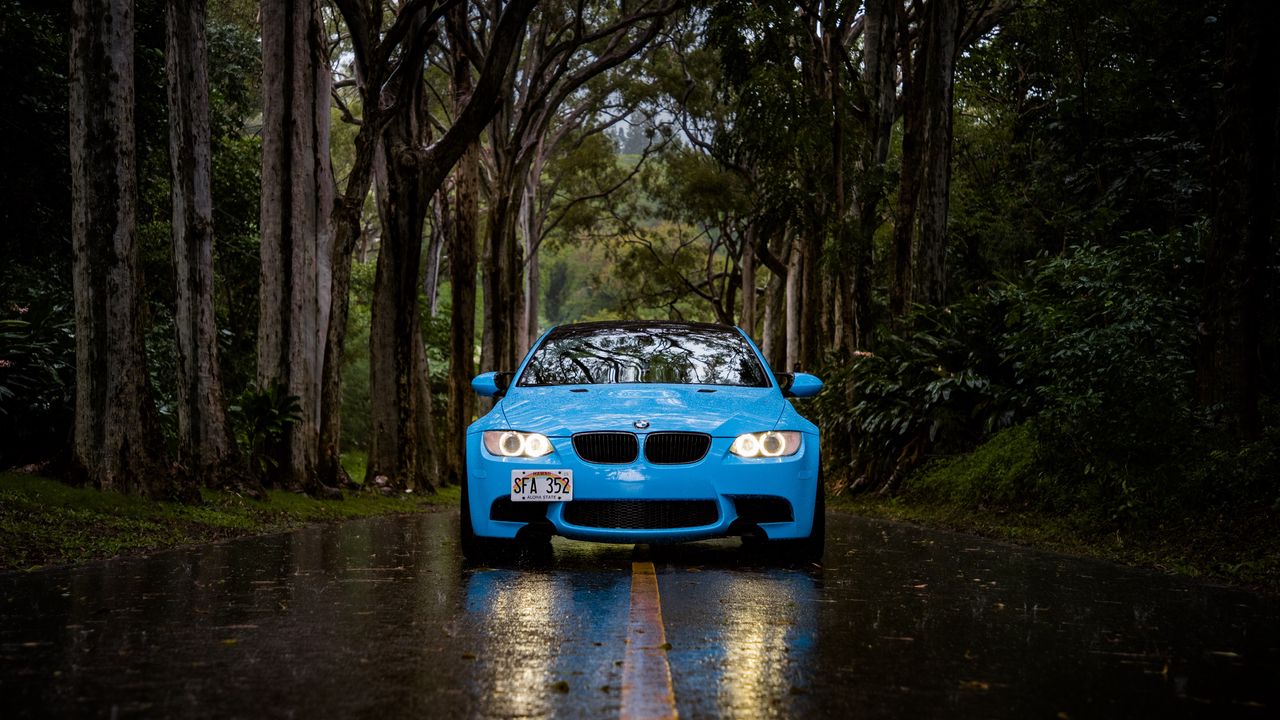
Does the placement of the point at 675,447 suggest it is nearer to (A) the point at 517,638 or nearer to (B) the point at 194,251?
Result: (A) the point at 517,638

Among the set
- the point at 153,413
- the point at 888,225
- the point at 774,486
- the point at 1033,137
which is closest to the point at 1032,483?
the point at 774,486

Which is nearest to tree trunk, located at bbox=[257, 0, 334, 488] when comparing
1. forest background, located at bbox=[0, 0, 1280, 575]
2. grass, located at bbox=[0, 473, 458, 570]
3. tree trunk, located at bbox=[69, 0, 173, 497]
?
forest background, located at bbox=[0, 0, 1280, 575]

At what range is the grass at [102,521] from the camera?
8195 millimetres

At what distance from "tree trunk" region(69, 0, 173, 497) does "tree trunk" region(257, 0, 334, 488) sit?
17.0 feet

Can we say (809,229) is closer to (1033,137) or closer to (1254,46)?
(1033,137)

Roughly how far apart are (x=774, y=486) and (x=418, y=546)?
330 centimetres

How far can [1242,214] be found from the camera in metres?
9.31

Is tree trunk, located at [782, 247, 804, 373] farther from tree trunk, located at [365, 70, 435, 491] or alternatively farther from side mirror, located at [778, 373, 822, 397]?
side mirror, located at [778, 373, 822, 397]

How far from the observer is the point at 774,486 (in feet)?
24.9

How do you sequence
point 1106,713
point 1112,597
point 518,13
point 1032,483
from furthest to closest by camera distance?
1. point 518,13
2. point 1032,483
3. point 1112,597
4. point 1106,713

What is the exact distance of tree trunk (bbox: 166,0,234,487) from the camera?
512 inches

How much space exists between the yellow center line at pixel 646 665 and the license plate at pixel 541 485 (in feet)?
3.80

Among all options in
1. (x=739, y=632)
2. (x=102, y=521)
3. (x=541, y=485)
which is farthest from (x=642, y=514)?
(x=102, y=521)

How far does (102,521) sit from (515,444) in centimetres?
387
